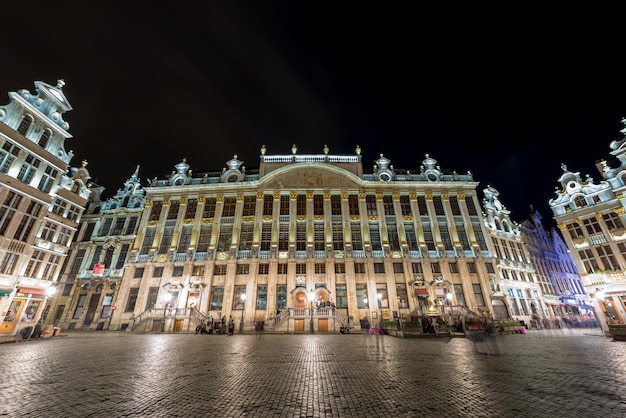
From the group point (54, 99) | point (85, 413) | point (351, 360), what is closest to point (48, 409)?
point (85, 413)

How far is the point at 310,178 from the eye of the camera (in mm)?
38219

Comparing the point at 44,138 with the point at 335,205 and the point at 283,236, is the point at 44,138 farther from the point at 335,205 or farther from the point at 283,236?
the point at 335,205

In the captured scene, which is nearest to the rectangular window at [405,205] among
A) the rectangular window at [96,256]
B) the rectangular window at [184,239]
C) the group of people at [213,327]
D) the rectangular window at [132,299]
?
the group of people at [213,327]

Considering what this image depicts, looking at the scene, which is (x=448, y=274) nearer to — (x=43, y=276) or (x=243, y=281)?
(x=243, y=281)

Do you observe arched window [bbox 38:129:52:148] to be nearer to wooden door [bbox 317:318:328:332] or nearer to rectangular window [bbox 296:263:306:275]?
rectangular window [bbox 296:263:306:275]

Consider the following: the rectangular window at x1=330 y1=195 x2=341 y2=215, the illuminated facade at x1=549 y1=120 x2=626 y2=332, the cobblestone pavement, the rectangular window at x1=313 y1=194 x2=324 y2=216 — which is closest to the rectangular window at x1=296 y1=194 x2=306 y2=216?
the rectangular window at x1=313 y1=194 x2=324 y2=216

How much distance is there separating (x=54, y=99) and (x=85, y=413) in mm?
34367

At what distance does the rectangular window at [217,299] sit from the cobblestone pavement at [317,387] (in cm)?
2076

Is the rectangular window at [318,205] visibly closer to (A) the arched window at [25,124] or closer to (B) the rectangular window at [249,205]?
(B) the rectangular window at [249,205]

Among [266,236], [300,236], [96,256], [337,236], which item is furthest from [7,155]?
[337,236]

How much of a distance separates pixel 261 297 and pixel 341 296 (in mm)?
9577

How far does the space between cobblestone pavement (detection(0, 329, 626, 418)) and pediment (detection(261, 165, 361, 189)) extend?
93.4ft

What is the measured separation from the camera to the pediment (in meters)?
37.8

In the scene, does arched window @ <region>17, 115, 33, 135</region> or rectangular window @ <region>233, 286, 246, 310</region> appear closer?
arched window @ <region>17, 115, 33, 135</region>
